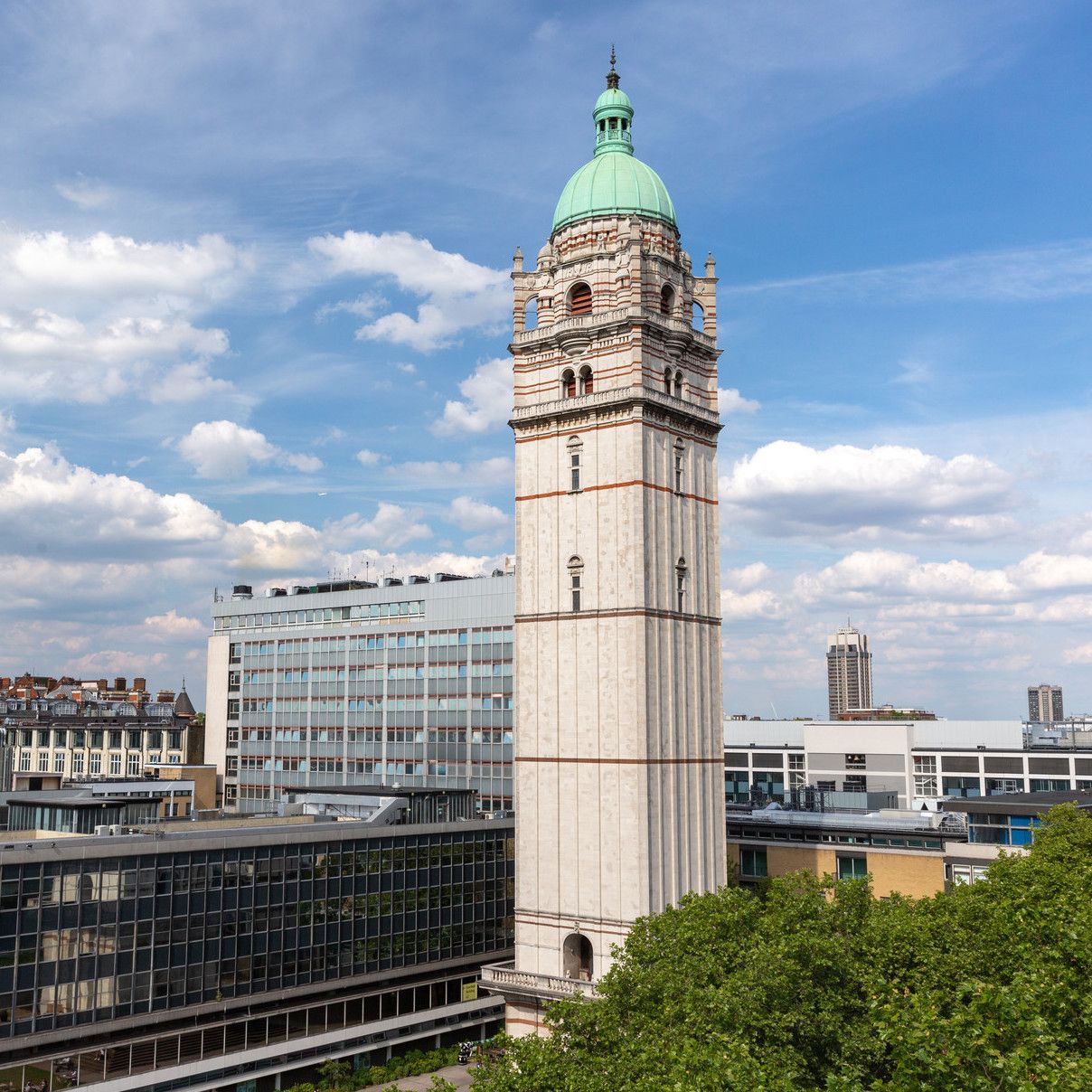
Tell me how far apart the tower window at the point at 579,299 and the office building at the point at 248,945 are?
3646 cm

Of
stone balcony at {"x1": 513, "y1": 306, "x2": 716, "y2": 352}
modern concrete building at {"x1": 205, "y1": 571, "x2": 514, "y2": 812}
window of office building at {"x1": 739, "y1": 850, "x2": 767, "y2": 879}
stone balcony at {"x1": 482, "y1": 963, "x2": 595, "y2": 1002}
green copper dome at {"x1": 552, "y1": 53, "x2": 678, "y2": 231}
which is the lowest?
stone balcony at {"x1": 482, "y1": 963, "x2": 595, "y2": 1002}

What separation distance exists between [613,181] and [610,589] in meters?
28.1

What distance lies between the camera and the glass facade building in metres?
55.9

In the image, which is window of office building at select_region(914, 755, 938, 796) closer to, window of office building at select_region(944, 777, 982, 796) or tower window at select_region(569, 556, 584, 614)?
window of office building at select_region(944, 777, 982, 796)

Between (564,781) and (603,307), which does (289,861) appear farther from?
(603,307)

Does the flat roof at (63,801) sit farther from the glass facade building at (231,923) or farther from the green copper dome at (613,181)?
the green copper dome at (613,181)

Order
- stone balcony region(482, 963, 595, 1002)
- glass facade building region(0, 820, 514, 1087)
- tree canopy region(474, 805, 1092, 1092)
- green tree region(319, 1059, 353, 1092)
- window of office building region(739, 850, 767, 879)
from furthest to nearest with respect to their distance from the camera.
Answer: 1. window of office building region(739, 850, 767, 879)
2. green tree region(319, 1059, 353, 1092)
3. stone balcony region(482, 963, 595, 1002)
4. glass facade building region(0, 820, 514, 1087)
5. tree canopy region(474, 805, 1092, 1092)

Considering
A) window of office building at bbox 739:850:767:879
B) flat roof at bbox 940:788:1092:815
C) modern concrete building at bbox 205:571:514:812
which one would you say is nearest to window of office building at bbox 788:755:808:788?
modern concrete building at bbox 205:571:514:812

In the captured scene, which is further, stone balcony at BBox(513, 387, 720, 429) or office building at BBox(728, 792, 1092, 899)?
office building at BBox(728, 792, 1092, 899)

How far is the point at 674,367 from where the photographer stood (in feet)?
242

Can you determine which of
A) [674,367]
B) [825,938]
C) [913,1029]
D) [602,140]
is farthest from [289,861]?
[602,140]

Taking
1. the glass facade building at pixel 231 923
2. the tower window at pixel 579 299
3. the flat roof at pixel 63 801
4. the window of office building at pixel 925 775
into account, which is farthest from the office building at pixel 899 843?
the window of office building at pixel 925 775

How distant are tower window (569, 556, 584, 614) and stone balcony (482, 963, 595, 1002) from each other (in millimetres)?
22361

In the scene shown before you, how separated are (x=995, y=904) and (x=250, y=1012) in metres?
42.0
